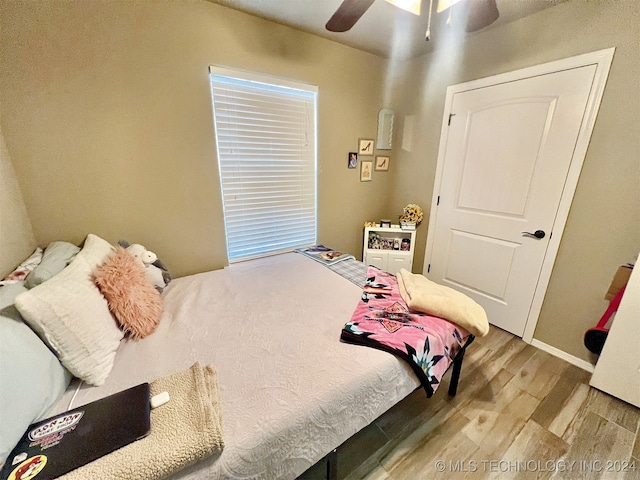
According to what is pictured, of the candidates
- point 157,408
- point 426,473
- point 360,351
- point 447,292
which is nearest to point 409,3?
point 447,292

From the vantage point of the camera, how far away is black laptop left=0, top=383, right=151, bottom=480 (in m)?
0.65

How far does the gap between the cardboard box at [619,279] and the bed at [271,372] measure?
1.07 meters

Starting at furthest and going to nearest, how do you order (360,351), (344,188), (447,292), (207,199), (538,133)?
(344,188)
(207,199)
(538,133)
(447,292)
(360,351)

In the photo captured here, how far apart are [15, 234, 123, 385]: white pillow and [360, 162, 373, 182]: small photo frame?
236 centimetres

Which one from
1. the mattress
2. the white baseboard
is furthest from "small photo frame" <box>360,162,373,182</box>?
the white baseboard

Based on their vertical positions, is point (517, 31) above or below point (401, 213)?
above

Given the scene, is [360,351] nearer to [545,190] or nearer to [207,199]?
[207,199]

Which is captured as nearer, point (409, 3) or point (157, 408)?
point (157, 408)

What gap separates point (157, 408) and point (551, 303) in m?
2.60

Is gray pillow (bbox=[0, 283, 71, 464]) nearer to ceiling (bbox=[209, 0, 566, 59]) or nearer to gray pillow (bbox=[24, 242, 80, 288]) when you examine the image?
gray pillow (bbox=[24, 242, 80, 288])

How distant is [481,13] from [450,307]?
1.48 m

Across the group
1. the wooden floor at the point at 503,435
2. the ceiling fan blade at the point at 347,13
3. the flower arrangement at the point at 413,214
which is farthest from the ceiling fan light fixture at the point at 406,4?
the wooden floor at the point at 503,435

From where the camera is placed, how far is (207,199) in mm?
1962

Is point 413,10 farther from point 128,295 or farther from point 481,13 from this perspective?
point 128,295
